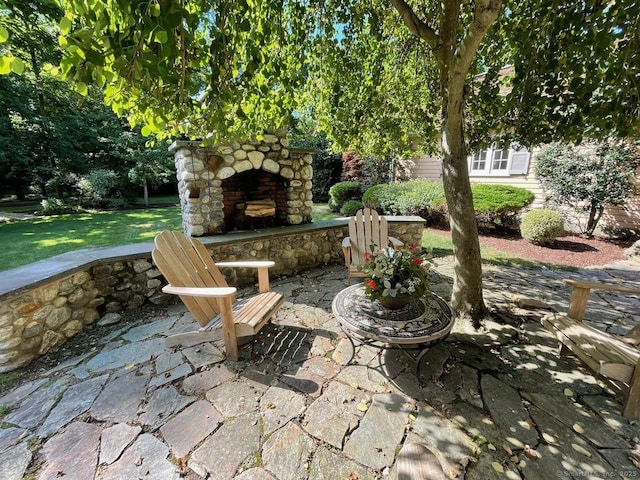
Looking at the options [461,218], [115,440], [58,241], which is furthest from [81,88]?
[58,241]

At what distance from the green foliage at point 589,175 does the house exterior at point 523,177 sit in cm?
21

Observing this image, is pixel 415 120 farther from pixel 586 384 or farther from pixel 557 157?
pixel 557 157

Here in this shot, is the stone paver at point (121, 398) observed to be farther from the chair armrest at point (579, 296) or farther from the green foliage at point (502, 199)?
the green foliage at point (502, 199)

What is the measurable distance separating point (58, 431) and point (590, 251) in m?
7.45

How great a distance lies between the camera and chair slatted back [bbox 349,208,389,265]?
355 centimetres

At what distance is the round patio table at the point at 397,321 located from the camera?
1.74m

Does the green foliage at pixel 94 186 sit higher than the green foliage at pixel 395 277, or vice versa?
the green foliage at pixel 94 186

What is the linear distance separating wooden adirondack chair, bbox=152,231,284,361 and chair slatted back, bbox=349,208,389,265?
1.40 metres

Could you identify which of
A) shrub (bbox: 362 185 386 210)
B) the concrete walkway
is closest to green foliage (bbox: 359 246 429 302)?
the concrete walkway

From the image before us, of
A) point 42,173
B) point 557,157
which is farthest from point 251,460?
point 42,173

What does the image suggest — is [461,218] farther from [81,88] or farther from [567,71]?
[81,88]

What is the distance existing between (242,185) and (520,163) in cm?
667

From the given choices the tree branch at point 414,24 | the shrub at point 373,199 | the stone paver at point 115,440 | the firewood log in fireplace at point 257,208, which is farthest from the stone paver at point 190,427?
the shrub at point 373,199

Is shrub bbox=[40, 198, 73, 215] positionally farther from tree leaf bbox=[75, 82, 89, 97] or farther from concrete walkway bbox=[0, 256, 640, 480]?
tree leaf bbox=[75, 82, 89, 97]
